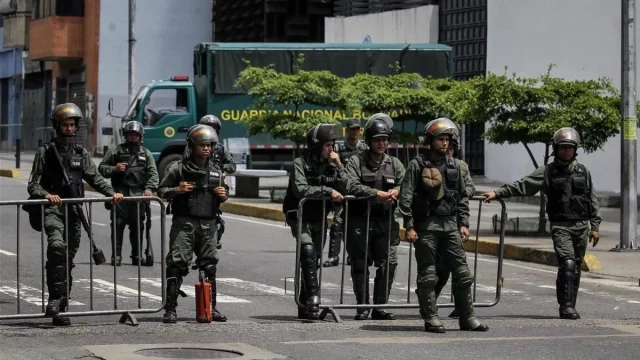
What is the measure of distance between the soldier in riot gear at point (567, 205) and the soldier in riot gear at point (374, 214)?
113 cm

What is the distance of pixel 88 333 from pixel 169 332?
652 mm

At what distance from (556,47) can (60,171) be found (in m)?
21.2

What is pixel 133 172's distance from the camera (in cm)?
1798

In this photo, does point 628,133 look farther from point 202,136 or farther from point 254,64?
point 254,64

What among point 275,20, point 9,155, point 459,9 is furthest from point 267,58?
point 9,155

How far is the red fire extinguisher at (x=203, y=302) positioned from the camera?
12430 millimetres

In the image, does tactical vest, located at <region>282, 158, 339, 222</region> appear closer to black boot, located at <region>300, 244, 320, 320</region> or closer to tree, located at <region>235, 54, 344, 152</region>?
black boot, located at <region>300, 244, 320, 320</region>

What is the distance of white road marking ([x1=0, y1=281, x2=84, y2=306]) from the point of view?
14.2m

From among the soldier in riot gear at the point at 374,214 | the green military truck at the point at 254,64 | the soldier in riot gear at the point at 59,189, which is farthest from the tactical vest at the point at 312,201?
the green military truck at the point at 254,64

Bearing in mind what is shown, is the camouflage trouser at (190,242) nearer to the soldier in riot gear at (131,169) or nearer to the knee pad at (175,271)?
the knee pad at (175,271)

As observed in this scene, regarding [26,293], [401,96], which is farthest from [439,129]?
[401,96]

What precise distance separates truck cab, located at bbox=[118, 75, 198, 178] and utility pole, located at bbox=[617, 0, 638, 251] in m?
14.0

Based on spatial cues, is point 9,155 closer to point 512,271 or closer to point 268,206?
point 268,206

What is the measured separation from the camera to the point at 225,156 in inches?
708
